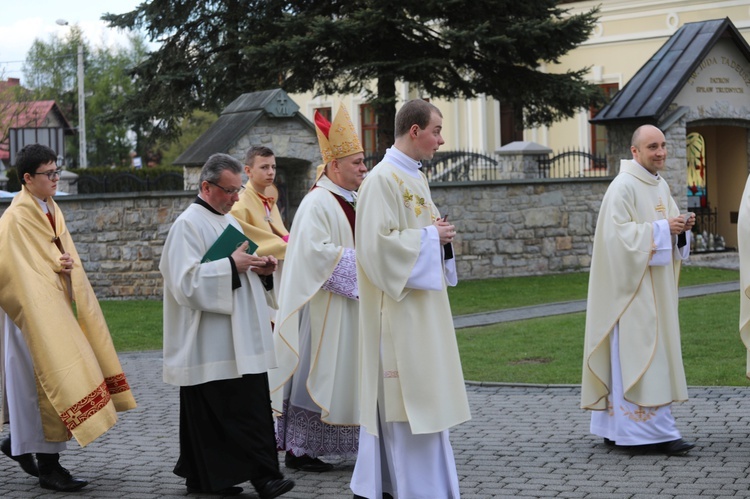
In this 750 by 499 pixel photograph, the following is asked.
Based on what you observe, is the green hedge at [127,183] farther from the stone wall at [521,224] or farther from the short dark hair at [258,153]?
the short dark hair at [258,153]

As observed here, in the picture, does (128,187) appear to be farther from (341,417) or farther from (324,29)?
(341,417)

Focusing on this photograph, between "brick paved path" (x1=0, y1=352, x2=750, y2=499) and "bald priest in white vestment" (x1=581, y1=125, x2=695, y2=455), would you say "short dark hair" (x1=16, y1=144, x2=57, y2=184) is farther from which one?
"bald priest in white vestment" (x1=581, y1=125, x2=695, y2=455)

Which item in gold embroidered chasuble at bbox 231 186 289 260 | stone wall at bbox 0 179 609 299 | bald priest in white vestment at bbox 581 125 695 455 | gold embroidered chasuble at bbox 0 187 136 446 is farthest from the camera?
stone wall at bbox 0 179 609 299

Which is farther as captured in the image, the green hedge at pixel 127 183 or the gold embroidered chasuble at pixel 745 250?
the green hedge at pixel 127 183

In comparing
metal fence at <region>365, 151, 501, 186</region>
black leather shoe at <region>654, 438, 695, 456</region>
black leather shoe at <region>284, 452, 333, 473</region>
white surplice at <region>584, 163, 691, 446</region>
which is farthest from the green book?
metal fence at <region>365, 151, 501, 186</region>

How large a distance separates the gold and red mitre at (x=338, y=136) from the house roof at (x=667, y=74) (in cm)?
1407

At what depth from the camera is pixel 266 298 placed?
22.3 ft

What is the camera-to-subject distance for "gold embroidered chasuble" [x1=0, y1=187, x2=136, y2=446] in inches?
266

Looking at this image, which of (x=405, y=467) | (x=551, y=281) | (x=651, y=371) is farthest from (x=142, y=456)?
Result: (x=551, y=281)

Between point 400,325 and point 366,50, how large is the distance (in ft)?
54.8

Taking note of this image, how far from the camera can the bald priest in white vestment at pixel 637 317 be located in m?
7.29

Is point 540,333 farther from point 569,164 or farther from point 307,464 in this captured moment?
point 569,164

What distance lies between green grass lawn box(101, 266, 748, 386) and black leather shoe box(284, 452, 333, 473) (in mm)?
3423

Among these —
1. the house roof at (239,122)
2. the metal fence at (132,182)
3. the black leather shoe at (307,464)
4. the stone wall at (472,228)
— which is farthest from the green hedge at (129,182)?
the black leather shoe at (307,464)
